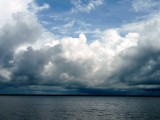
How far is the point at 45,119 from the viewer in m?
97.2

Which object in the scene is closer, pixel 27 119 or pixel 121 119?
pixel 27 119

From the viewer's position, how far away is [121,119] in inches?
4023

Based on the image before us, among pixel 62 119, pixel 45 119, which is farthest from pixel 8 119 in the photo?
pixel 62 119

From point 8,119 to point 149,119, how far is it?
5517cm

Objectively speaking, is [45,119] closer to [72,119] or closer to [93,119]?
[72,119]

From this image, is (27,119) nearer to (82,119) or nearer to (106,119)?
(82,119)

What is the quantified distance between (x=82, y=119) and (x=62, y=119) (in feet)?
26.6

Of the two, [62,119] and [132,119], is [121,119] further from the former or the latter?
[62,119]

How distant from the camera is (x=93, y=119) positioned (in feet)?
334

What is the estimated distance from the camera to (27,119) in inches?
3755

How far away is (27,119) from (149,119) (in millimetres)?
48303

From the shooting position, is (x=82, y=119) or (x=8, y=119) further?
(x=82, y=119)

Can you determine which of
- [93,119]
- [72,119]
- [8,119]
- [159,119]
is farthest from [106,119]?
[8,119]

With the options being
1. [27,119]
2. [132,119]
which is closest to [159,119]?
[132,119]
